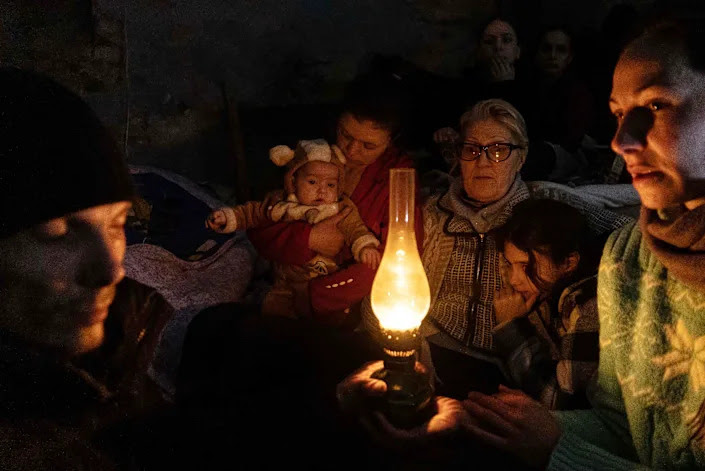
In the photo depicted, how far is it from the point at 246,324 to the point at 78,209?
2128mm

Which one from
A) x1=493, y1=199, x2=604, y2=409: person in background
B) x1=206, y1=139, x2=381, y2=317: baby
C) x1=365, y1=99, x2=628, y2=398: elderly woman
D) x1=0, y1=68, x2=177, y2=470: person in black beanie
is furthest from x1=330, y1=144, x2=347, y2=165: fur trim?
x1=0, y1=68, x2=177, y2=470: person in black beanie

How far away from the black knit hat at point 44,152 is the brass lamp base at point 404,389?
3.26 feet

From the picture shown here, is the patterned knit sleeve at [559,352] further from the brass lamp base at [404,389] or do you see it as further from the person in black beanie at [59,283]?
the person in black beanie at [59,283]

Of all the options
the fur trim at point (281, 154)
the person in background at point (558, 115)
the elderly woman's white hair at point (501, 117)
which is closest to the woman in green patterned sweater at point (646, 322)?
the elderly woman's white hair at point (501, 117)

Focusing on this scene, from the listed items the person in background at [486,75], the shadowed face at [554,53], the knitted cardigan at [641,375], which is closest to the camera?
the knitted cardigan at [641,375]

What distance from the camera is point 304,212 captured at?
127 inches

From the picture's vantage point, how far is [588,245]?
2576 millimetres

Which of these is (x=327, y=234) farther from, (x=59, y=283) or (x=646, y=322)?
(x=59, y=283)

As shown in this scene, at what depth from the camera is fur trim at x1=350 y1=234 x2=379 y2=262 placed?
3.15 meters

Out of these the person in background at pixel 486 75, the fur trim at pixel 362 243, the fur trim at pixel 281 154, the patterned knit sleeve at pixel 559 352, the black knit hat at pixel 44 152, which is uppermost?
the person in background at pixel 486 75

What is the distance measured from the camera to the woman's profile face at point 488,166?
9.20 ft

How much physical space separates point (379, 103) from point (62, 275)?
221 centimetres

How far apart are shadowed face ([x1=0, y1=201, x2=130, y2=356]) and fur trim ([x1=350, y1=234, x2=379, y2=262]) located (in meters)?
1.79

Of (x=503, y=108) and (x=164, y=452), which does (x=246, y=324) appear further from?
(x=503, y=108)
